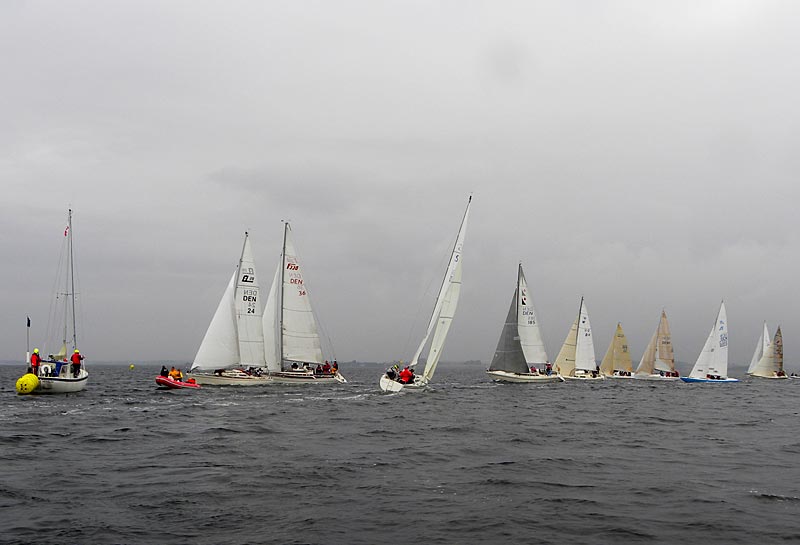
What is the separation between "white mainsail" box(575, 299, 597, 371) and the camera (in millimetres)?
74625

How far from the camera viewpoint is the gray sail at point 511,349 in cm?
6097

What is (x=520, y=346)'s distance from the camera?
61.1m

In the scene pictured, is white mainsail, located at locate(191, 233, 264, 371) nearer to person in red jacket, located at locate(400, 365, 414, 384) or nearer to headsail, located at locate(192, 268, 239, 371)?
headsail, located at locate(192, 268, 239, 371)

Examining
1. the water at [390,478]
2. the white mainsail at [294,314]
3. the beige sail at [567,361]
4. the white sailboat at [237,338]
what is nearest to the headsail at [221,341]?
the white sailboat at [237,338]

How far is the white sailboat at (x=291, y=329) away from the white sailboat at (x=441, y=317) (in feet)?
33.0

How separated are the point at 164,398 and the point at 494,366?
32839 millimetres

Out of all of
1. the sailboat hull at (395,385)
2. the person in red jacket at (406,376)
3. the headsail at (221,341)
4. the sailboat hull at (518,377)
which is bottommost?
the sailboat hull at (518,377)

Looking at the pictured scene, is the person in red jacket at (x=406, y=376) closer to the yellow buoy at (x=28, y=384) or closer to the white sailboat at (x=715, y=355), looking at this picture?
the yellow buoy at (x=28, y=384)

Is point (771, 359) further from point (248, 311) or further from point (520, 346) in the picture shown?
point (248, 311)

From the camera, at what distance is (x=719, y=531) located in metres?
12.0

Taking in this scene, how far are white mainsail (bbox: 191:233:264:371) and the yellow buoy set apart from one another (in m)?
11.3

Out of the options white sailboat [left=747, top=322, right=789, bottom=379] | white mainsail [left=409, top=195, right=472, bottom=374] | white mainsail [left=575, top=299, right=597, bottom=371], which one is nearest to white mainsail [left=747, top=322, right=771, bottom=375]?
white sailboat [left=747, top=322, right=789, bottom=379]

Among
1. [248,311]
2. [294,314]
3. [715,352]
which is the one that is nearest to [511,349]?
[294,314]

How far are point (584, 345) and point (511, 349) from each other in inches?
697
